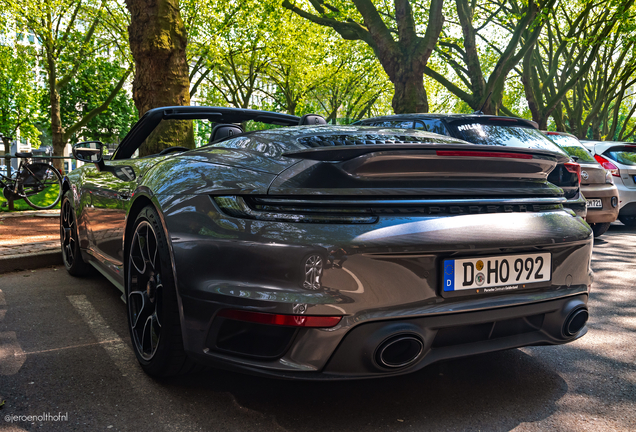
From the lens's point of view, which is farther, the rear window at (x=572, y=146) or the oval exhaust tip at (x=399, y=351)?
the rear window at (x=572, y=146)

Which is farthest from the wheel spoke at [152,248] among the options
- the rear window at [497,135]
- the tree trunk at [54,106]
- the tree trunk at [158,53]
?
the tree trunk at [54,106]

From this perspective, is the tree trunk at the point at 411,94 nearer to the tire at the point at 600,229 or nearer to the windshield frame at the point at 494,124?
the tire at the point at 600,229

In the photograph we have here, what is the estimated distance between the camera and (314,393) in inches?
97.3

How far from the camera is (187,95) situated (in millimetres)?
7512

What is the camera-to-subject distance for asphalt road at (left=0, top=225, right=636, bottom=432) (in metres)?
2.19

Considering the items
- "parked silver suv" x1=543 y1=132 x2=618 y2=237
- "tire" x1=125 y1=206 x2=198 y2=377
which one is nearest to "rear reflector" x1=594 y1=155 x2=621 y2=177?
"parked silver suv" x1=543 y1=132 x2=618 y2=237

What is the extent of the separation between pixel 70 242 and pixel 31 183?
681 cm

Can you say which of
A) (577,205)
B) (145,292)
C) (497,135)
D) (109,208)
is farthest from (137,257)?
(577,205)

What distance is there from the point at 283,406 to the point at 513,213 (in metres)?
1.28

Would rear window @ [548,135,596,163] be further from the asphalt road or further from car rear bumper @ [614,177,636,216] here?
the asphalt road

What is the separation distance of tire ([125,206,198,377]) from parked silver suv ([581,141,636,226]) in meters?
8.20

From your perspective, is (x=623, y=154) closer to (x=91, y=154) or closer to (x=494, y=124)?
(x=494, y=124)

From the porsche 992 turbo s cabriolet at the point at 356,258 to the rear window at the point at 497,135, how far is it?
8.61 ft

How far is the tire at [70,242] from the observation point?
4848 mm
